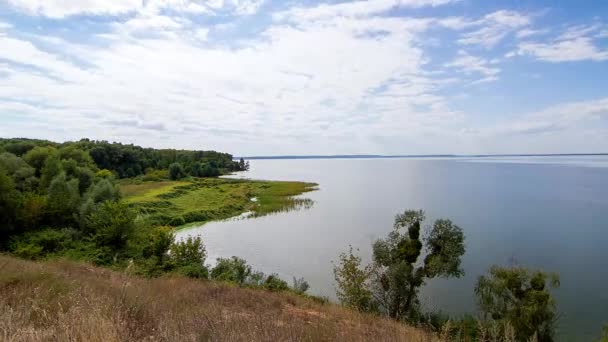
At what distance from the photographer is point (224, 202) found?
155 ft

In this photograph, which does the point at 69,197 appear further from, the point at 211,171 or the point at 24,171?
the point at 211,171

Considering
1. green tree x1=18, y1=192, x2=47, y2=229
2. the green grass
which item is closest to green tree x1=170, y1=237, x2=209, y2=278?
green tree x1=18, y1=192, x2=47, y2=229

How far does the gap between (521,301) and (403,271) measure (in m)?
4.30

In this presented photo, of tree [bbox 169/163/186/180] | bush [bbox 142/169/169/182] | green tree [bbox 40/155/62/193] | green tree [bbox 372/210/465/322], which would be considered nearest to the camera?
green tree [bbox 372/210/465/322]

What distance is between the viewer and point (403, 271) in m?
15.3

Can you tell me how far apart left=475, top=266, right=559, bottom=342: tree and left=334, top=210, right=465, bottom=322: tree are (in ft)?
5.28

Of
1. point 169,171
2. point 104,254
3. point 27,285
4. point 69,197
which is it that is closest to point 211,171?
point 169,171

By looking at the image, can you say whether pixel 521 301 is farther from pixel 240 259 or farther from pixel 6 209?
pixel 6 209

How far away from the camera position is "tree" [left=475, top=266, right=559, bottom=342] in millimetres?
12586

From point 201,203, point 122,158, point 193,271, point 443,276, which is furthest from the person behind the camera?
point 122,158

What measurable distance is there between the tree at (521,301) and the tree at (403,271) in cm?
161

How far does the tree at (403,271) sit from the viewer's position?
15164 mm

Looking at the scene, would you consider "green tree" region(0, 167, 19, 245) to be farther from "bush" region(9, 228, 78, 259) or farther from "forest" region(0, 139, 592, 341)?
"bush" region(9, 228, 78, 259)

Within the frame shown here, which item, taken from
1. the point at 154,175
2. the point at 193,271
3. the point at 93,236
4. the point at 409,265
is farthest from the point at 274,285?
the point at 154,175
